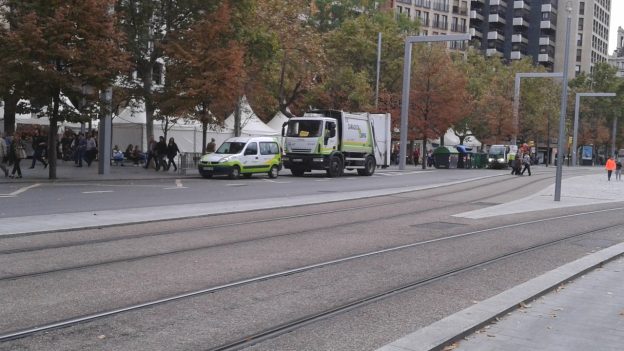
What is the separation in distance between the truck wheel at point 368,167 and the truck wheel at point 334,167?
2388 millimetres

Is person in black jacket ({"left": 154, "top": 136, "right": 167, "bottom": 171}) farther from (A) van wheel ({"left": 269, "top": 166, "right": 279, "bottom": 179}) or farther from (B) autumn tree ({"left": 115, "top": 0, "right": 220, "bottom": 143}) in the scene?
(A) van wheel ({"left": 269, "top": 166, "right": 279, "bottom": 179})

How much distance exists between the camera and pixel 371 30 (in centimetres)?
5309

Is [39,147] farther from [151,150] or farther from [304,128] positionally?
[304,128]

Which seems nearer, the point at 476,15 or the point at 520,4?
the point at 476,15

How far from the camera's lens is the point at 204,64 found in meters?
28.2

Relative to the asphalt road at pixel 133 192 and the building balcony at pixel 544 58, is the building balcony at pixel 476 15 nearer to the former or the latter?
the building balcony at pixel 544 58

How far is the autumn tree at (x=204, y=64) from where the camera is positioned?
2802cm

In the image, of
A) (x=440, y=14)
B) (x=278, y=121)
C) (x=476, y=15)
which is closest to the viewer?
(x=278, y=121)

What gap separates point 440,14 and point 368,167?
7562 cm

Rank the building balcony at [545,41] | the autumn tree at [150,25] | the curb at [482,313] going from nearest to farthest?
the curb at [482,313] < the autumn tree at [150,25] < the building balcony at [545,41]

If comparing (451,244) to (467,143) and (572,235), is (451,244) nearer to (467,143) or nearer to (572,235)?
(572,235)

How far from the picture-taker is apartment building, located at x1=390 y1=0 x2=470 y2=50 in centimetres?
10131

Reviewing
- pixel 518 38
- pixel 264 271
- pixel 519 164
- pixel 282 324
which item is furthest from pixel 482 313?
pixel 518 38

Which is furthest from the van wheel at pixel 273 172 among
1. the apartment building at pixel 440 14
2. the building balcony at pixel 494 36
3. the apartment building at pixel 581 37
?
the apartment building at pixel 581 37
